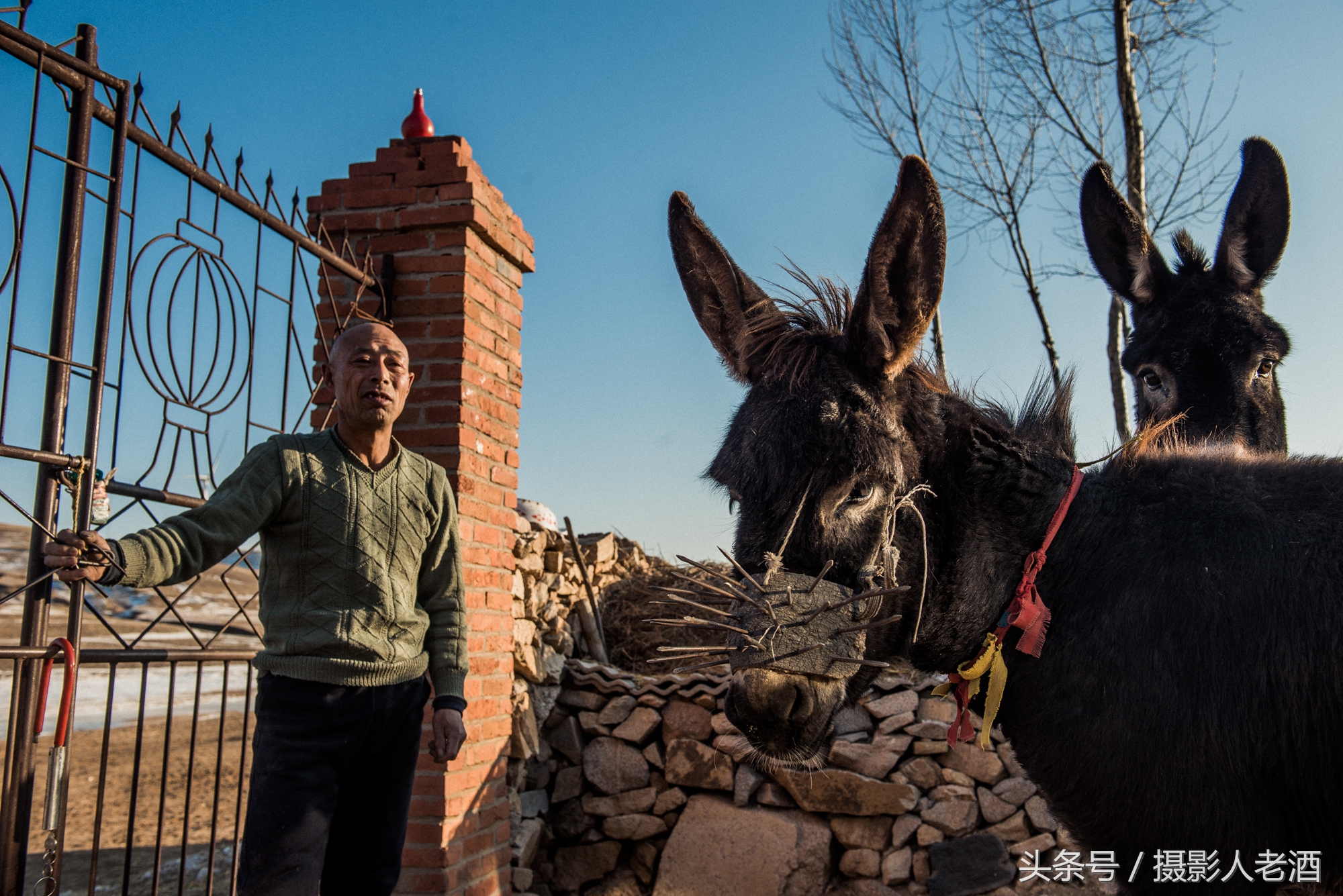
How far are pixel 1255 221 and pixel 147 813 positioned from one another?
7541 millimetres

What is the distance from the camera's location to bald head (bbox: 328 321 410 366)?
8.06 ft

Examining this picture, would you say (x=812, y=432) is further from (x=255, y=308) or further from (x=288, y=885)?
(x=255, y=308)

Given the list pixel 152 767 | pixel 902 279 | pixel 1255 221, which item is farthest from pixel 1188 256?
pixel 152 767

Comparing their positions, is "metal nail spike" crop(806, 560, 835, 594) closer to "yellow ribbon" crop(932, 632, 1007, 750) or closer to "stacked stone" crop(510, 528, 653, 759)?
"yellow ribbon" crop(932, 632, 1007, 750)

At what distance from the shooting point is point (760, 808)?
502 cm

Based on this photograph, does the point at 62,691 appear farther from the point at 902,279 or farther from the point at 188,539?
the point at 902,279

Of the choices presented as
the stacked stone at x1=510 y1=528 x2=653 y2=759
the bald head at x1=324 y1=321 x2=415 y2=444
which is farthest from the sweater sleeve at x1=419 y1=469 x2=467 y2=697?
the stacked stone at x1=510 y1=528 x2=653 y2=759

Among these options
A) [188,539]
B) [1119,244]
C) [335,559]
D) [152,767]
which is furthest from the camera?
[152,767]

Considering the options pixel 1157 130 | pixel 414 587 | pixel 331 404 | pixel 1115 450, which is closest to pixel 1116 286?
pixel 1115 450

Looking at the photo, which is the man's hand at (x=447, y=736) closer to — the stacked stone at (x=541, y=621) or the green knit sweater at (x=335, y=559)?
the green knit sweater at (x=335, y=559)

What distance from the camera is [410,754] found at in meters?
2.35

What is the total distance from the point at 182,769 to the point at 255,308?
A: 6.06 m

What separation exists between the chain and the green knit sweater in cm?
69

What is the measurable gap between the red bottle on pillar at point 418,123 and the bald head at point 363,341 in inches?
78.7
